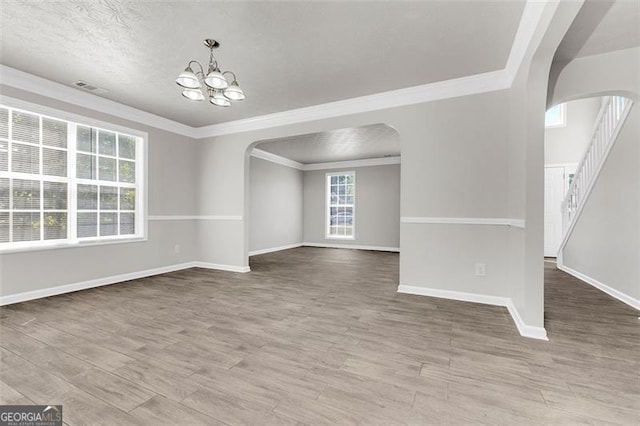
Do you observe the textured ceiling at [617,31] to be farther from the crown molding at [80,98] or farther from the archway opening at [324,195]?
the crown molding at [80,98]

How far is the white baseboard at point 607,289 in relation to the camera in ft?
9.82

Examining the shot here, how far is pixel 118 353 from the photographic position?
201 centimetres

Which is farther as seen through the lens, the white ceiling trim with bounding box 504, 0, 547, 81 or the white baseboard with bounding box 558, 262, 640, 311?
the white baseboard with bounding box 558, 262, 640, 311

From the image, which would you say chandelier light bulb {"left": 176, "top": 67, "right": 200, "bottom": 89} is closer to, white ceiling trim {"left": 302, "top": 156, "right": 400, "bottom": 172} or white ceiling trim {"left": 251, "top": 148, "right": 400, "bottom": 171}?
white ceiling trim {"left": 251, "top": 148, "right": 400, "bottom": 171}

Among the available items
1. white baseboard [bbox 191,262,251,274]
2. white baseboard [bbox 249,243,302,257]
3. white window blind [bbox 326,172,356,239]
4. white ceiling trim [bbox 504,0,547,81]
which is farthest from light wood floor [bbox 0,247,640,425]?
white window blind [bbox 326,172,356,239]

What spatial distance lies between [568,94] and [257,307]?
3887mm

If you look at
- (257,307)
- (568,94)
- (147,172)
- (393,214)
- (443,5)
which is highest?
(443,5)

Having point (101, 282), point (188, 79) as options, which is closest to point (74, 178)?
point (101, 282)

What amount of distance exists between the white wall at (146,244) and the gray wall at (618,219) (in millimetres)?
6254

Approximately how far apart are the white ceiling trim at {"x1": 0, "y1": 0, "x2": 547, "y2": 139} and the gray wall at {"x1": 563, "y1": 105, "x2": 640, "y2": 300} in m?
1.57

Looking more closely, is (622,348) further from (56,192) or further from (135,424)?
(56,192)

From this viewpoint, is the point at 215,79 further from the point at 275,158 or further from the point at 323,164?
the point at 323,164

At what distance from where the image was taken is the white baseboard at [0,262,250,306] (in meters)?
3.16

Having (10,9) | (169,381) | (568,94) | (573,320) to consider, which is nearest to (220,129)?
(10,9)
